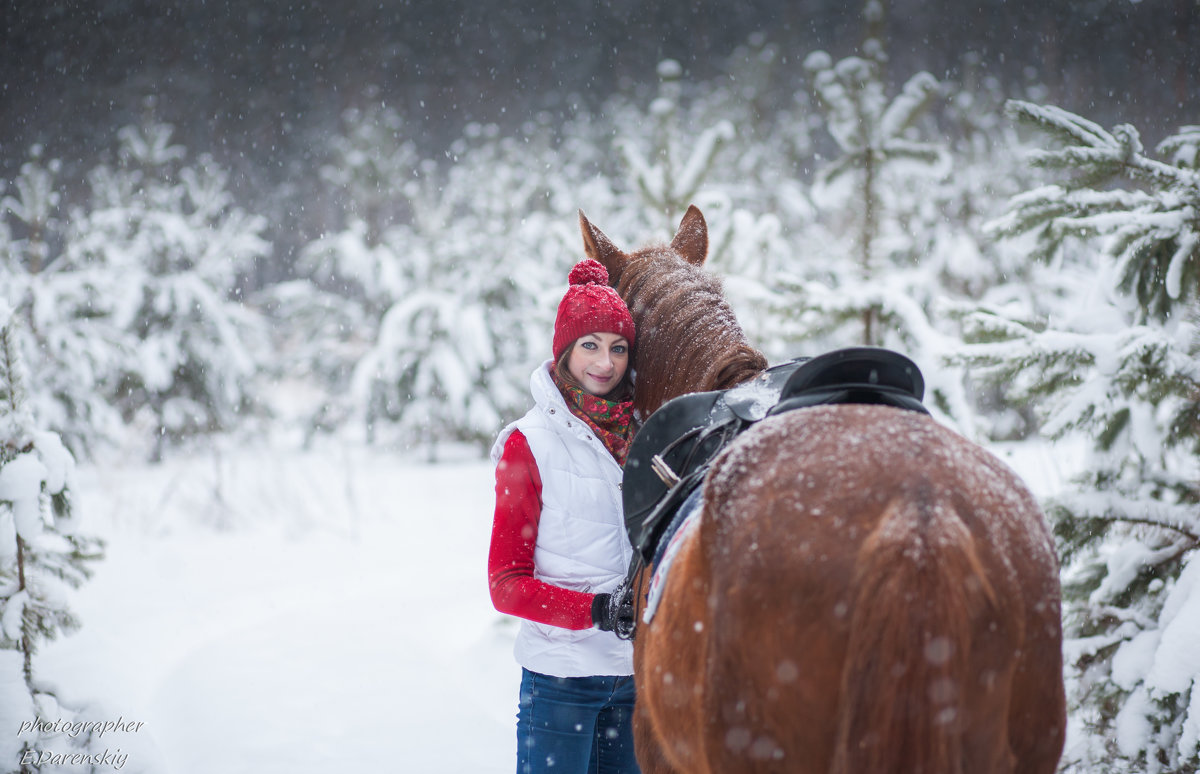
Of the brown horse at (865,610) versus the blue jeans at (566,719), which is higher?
the brown horse at (865,610)

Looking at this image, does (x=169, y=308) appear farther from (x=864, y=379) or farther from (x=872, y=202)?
(x=864, y=379)

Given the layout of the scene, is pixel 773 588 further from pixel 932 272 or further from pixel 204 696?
pixel 932 272

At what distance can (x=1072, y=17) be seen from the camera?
11781mm

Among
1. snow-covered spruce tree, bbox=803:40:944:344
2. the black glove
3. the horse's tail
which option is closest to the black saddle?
the black glove

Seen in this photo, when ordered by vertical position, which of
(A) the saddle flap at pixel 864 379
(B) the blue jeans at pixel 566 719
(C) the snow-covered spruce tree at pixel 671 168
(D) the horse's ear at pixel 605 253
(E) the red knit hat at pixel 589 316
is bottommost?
(B) the blue jeans at pixel 566 719

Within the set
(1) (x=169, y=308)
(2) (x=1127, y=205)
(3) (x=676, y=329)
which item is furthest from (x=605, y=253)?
(1) (x=169, y=308)

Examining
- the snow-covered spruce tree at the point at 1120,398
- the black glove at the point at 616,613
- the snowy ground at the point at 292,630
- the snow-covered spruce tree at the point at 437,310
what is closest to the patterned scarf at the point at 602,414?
the black glove at the point at 616,613

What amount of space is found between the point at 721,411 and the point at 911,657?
71 cm

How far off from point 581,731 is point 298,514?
6.94 m

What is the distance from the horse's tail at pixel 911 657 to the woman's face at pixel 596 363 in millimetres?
1026

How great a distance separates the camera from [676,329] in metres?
1.89

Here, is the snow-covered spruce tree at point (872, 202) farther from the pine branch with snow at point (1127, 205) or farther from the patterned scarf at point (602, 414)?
the patterned scarf at point (602, 414)

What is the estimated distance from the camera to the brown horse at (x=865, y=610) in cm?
91

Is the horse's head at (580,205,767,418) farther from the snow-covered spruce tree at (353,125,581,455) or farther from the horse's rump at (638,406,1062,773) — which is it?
the snow-covered spruce tree at (353,125,581,455)
